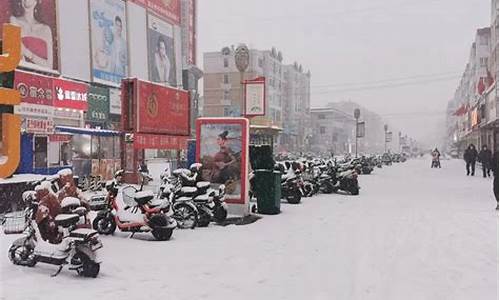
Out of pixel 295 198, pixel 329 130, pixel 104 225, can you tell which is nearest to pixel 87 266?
pixel 104 225

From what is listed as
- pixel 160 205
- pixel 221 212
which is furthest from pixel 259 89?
pixel 160 205

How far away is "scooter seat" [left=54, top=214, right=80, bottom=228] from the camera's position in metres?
6.37

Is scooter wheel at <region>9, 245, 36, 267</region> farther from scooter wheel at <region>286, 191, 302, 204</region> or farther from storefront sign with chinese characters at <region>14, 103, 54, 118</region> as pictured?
scooter wheel at <region>286, 191, 302, 204</region>

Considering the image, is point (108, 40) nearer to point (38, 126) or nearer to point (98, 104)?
point (98, 104)

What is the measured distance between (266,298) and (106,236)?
14.2ft

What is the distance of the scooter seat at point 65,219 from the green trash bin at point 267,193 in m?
6.51

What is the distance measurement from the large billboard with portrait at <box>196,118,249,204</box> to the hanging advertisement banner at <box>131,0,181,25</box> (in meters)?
28.3

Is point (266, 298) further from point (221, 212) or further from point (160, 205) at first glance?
point (221, 212)

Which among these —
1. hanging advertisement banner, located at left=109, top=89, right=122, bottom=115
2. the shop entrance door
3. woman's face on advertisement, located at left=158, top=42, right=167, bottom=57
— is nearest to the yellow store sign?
the shop entrance door

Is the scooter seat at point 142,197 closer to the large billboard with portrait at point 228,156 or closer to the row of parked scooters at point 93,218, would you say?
the row of parked scooters at point 93,218

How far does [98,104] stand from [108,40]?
4.07 meters

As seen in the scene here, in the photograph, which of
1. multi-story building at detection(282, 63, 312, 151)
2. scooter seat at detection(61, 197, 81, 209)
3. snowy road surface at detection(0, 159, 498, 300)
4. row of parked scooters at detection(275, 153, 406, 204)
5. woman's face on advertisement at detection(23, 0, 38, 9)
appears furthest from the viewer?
multi-story building at detection(282, 63, 312, 151)

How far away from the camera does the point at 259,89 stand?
1995 cm

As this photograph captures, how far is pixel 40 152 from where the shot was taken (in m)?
15.2
